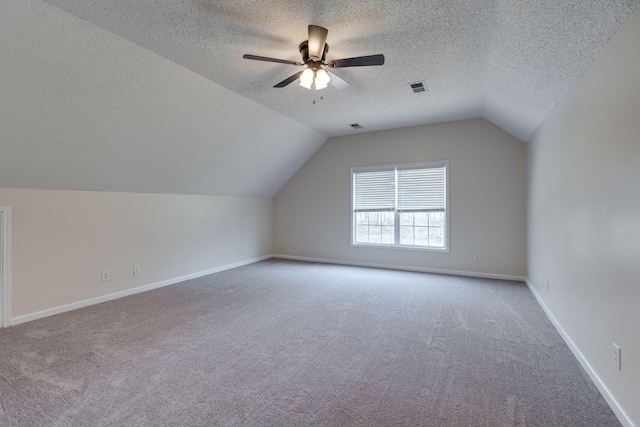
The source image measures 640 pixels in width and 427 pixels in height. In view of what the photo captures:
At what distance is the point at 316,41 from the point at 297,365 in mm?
2582

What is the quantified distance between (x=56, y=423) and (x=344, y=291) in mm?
3240

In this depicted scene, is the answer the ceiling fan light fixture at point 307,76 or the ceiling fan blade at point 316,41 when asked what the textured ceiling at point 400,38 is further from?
the ceiling fan light fixture at point 307,76

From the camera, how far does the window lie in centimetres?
544

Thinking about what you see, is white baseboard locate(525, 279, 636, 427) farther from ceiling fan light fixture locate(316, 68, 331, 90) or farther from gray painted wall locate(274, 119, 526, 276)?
ceiling fan light fixture locate(316, 68, 331, 90)

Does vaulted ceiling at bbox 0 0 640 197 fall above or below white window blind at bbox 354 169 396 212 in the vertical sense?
above

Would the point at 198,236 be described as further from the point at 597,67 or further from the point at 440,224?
the point at 597,67

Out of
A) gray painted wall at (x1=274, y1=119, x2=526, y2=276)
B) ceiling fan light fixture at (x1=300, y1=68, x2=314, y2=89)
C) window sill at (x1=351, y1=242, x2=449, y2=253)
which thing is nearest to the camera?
ceiling fan light fixture at (x1=300, y1=68, x2=314, y2=89)

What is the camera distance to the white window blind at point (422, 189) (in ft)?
17.8

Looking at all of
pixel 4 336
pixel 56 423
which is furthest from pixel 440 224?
pixel 4 336

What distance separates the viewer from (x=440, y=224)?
17.8 ft

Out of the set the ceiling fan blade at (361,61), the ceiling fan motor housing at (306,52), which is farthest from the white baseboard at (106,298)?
the ceiling fan blade at (361,61)

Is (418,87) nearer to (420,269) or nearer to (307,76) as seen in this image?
(307,76)

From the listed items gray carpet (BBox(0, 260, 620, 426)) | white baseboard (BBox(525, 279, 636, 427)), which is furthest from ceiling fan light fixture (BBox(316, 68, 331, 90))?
white baseboard (BBox(525, 279, 636, 427))

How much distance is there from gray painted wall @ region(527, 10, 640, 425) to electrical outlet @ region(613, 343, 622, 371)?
0.04 meters
